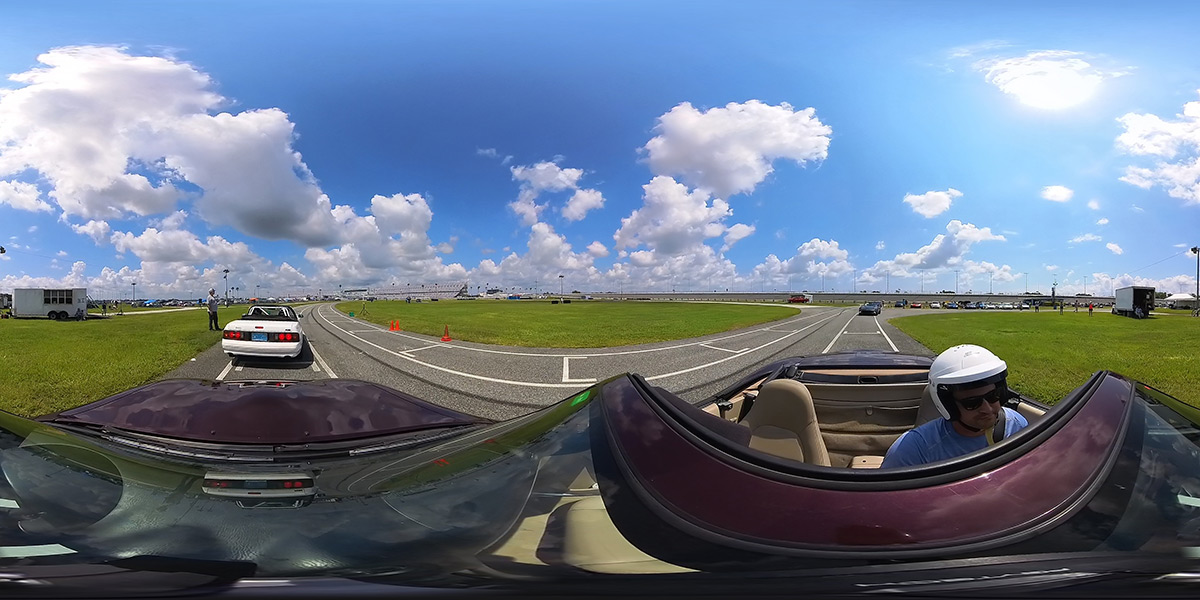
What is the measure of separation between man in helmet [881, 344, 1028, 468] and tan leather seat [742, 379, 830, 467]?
1.00ft

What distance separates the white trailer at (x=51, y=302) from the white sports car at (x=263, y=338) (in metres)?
21.1

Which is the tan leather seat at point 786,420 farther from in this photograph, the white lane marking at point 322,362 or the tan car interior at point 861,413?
the white lane marking at point 322,362

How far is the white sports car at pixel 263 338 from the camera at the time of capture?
7.42 metres

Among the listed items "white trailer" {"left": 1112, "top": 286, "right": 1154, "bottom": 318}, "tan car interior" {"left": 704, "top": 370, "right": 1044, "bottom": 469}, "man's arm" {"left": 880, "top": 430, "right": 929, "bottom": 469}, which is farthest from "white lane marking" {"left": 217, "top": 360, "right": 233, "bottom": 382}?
"white trailer" {"left": 1112, "top": 286, "right": 1154, "bottom": 318}

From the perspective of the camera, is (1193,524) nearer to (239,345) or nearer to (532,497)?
(532,497)

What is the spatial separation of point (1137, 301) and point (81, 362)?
56.0m

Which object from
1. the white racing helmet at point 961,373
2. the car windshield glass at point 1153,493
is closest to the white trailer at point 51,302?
the white racing helmet at point 961,373

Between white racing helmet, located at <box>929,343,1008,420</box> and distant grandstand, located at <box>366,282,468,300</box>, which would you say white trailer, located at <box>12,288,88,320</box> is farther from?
white racing helmet, located at <box>929,343,1008,420</box>

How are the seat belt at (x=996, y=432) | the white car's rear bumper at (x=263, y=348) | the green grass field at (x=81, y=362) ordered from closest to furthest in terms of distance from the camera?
the seat belt at (x=996, y=432) < the green grass field at (x=81, y=362) < the white car's rear bumper at (x=263, y=348)

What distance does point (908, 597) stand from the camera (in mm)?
749

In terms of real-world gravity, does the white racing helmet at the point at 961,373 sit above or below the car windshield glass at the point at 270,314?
above

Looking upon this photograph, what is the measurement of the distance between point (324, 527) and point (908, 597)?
4.70 ft

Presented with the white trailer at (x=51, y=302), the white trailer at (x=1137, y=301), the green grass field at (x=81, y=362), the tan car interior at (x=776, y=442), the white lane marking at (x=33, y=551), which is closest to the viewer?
the tan car interior at (x=776, y=442)

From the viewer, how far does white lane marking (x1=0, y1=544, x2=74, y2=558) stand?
3.68 ft
